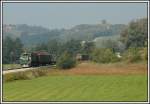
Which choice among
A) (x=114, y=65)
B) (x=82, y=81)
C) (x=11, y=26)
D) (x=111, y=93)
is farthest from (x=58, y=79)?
(x=11, y=26)

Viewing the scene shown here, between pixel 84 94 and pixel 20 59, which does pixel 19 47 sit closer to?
pixel 20 59

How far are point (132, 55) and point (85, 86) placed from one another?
2034 mm

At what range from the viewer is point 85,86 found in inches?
479

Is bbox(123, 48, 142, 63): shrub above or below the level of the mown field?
above

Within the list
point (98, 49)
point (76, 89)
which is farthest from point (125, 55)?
point (76, 89)

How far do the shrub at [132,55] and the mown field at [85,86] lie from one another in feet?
1.03

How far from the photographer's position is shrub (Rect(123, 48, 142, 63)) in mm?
10781

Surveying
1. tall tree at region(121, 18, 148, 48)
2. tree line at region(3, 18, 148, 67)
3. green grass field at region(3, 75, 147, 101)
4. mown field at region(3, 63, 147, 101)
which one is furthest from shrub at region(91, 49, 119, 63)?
green grass field at region(3, 75, 147, 101)

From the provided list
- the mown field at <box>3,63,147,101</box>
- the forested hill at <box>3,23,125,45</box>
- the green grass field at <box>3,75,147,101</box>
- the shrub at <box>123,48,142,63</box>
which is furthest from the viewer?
the shrub at <box>123,48,142,63</box>

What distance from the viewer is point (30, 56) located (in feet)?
29.0

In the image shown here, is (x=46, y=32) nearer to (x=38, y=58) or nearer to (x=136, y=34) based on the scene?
(x=38, y=58)

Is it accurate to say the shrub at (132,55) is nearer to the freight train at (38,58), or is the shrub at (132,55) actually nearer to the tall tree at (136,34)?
the tall tree at (136,34)

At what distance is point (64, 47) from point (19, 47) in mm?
1079

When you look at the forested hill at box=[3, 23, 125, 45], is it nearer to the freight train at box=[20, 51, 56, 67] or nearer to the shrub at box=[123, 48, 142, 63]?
the freight train at box=[20, 51, 56, 67]
